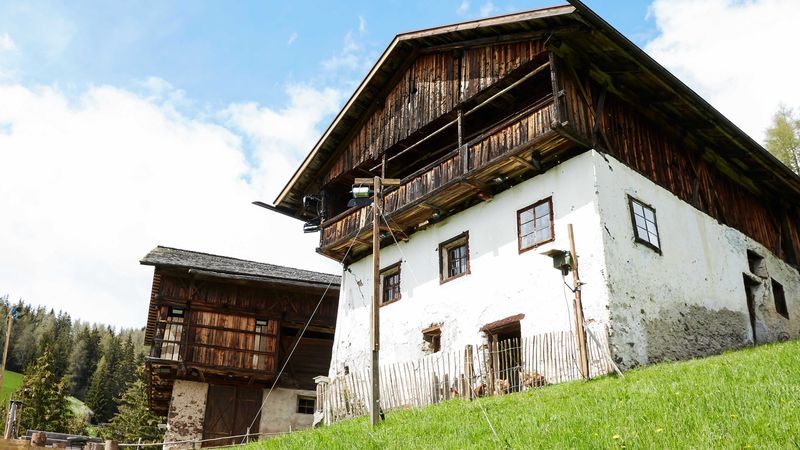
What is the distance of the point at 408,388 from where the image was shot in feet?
Result: 54.8

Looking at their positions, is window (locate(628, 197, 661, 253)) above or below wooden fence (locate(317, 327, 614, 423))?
above

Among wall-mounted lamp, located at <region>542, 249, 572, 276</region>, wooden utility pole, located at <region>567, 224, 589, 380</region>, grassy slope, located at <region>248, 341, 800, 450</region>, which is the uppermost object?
wall-mounted lamp, located at <region>542, 249, 572, 276</region>

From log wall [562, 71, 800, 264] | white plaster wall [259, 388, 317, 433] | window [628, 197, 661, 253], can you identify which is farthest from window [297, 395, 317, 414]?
log wall [562, 71, 800, 264]

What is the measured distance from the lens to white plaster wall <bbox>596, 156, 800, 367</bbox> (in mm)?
15456

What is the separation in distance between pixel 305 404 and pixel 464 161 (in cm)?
1325

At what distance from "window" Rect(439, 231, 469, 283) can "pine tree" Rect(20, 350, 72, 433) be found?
3843cm

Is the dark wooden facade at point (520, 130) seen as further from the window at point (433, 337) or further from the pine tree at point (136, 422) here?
the pine tree at point (136, 422)

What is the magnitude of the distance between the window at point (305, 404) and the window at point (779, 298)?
54.6 ft

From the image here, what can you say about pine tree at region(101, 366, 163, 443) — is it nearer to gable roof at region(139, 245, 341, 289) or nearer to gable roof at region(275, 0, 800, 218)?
gable roof at region(139, 245, 341, 289)

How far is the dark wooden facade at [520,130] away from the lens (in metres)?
17.0

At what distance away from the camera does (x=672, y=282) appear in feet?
56.4

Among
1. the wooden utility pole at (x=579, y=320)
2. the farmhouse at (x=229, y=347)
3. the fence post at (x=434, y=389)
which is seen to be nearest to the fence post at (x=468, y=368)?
the fence post at (x=434, y=389)

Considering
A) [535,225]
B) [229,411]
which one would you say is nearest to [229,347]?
[229,411]

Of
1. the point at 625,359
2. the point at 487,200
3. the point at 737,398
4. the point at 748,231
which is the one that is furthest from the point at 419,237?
the point at 737,398
